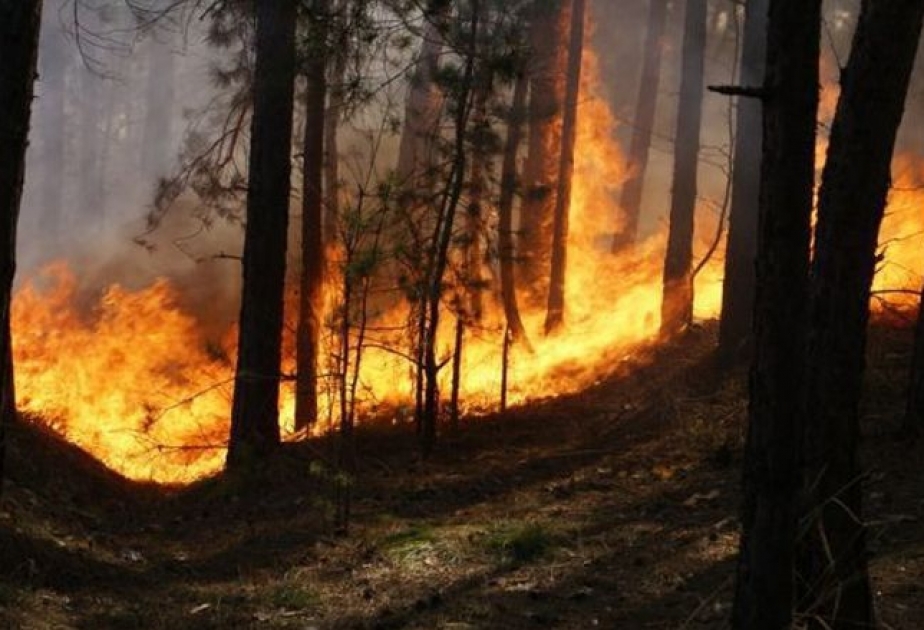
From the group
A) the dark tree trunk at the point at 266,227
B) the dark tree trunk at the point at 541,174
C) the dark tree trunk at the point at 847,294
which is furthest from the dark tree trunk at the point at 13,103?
the dark tree trunk at the point at 541,174

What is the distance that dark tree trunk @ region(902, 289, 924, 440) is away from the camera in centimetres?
877

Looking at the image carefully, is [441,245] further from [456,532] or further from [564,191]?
[564,191]

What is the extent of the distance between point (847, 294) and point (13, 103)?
4839mm

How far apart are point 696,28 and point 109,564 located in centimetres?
1490

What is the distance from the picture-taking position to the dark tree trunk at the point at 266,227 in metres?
11.2

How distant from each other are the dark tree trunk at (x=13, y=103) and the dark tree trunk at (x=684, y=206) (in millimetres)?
11685

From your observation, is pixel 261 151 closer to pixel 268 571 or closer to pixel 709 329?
pixel 268 571

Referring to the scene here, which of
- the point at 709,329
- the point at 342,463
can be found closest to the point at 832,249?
the point at 342,463

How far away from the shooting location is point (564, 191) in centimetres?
2011

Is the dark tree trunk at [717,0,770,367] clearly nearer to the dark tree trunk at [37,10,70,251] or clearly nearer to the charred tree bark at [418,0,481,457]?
the charred tree bark at [418,0,481,457]

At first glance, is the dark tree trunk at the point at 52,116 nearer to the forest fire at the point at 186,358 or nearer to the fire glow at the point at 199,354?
the forest fire at the point at 186,358

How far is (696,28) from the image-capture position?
59.7ft

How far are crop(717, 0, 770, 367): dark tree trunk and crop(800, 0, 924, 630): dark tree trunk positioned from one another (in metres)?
7.68

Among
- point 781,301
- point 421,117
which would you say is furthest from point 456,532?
point 421,117
